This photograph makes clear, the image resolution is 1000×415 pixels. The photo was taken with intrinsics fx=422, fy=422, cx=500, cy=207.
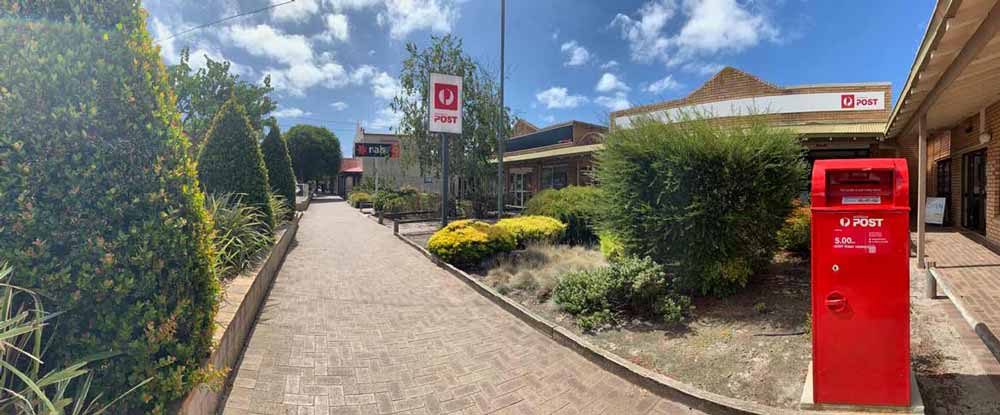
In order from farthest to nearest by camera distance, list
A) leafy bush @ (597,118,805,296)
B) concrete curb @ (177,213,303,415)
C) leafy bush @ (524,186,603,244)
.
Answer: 1. leafy bush @ (524,186,603,244)
2. leafy bush @ (597,118,805,296)
3. concrete curb @ (177,213,303,415)

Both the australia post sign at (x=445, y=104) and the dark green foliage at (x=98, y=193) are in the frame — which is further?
the australia post sign at (x=445, y=104)

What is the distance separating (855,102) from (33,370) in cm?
1938

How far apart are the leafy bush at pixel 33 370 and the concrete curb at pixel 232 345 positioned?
0.48m

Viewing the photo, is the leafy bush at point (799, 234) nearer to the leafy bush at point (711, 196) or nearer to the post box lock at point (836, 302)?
the leafy bush at point (711, 196)

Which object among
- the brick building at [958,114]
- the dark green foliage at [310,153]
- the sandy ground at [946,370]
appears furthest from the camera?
the dark green foliage at [310,153]

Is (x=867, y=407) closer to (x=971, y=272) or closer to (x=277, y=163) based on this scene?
(x=971, y=272)

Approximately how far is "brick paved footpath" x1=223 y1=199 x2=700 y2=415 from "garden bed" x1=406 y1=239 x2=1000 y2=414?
1.49ft

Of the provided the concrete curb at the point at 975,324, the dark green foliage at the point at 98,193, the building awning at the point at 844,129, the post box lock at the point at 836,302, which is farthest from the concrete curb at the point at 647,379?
the building awning at the point at 844,129

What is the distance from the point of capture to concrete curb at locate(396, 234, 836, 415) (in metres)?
3.02

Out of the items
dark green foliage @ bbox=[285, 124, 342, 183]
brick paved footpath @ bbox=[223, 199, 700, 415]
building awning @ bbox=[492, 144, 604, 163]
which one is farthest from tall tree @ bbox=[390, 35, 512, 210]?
dark green foliage @ bbox=[285, 124, 342, 183]

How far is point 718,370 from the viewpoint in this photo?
3.55 metres

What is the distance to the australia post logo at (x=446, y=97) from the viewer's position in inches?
456

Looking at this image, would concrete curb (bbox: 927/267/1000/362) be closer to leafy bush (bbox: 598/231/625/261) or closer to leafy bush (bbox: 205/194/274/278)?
leafy bush (bbox: 598/231/625/261)

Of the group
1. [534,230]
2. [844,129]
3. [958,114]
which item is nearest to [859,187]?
[534,230]
